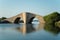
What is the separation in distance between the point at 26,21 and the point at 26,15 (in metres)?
2.73

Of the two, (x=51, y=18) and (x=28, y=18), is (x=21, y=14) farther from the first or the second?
(x=51, y=18)

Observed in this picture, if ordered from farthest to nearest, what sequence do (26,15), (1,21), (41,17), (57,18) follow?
1. (1,21)
2. (26,15)
3. (41,17)
4. (57,18)

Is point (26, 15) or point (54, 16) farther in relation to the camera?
point (26, 15)

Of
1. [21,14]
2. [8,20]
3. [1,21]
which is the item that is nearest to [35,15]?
[21,14]

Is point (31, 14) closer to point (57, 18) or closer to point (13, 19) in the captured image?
point (13, 19)

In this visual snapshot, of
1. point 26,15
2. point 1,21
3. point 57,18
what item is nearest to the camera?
point 57,18

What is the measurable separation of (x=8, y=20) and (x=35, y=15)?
13359 mm

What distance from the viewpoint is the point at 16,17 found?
74.0 metres

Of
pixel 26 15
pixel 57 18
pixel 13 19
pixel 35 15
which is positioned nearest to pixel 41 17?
pixel 35 15

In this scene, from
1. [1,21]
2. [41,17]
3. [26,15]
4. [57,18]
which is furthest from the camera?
[1,21]

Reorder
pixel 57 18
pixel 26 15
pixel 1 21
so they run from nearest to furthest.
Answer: pixel 57 18, pixel 26 15, pixel 1 21

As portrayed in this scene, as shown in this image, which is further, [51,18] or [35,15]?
[35,15]

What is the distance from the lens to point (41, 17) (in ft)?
221

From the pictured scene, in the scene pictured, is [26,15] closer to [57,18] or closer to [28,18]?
[28,18]
